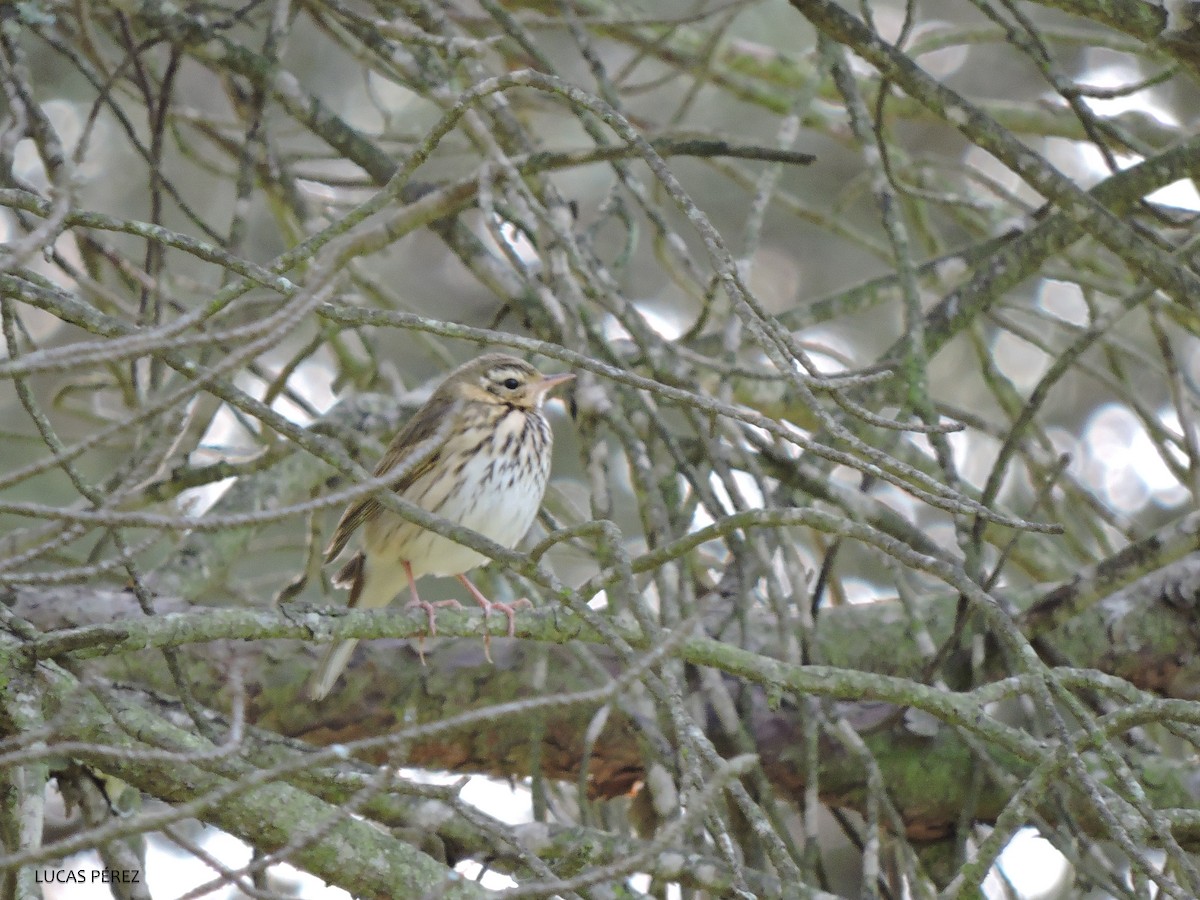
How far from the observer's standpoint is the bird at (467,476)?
4691mm

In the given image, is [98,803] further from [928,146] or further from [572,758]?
[928,146]

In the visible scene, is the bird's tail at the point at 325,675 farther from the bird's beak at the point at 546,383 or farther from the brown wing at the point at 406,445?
the bird's beak at the point at 546,383

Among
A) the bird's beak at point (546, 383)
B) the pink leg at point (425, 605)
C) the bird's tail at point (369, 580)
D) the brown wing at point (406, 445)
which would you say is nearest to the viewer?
the pink leg at point (425, 605)

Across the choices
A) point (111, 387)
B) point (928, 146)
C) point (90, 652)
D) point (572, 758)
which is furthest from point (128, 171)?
point (90, 652)

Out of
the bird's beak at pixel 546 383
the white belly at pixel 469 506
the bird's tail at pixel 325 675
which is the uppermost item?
the bird's beak at pixel 546 383

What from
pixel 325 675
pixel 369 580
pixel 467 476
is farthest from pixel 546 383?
pixel 325 675

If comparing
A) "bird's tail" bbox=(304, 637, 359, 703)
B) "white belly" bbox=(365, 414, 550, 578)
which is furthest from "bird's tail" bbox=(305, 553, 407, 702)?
"bird's tail" bbox=(304, 637, 359, 703)

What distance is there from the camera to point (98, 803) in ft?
10.6

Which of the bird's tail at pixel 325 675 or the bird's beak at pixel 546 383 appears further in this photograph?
the bird's beak at pixel 546 383

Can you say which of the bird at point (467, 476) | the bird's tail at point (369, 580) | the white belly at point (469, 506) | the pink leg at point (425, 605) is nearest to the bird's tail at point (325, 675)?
the pink leg at point (425, 605)

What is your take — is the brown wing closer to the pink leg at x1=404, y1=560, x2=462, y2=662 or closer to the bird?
the bird

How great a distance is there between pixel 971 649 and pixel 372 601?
2.29 m

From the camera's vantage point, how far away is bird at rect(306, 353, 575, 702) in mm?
4691

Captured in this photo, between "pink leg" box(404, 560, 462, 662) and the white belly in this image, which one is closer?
"pink leg" box(404, 560, 462, 662)
